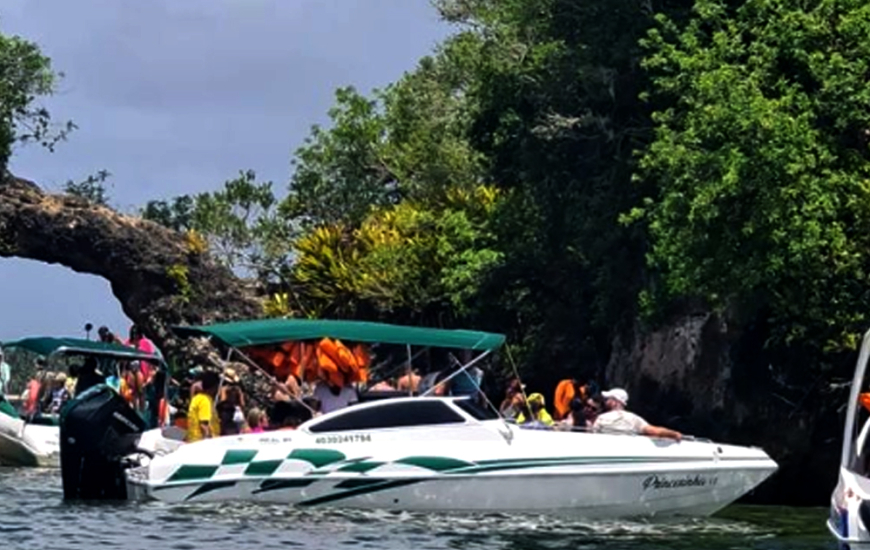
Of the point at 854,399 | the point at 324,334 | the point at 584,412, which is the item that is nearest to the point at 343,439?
the point at 324,334

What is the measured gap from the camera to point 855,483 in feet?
57.2

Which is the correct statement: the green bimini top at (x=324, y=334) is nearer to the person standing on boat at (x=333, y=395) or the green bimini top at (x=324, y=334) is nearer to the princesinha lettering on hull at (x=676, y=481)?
the person standing on boat at (x=333, y=395)

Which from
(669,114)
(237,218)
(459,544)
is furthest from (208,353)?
(459,544)

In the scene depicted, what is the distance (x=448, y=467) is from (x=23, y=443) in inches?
562

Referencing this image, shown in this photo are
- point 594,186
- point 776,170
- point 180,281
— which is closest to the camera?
point 776,170

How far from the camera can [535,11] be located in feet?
121

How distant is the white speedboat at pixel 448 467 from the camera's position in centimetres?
2500

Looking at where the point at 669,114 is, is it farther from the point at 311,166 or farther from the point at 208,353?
the point at 311,166

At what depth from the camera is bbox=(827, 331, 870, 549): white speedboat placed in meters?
17.0

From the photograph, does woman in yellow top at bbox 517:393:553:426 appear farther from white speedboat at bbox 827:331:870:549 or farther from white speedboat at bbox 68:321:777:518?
white speedboat at bbox 827:331:870:549

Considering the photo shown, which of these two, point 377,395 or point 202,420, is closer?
point 202,420

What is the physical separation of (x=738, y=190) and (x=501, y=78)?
9.29 m

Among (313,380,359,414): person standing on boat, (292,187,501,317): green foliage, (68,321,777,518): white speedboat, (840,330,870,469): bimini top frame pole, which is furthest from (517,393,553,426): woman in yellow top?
(840,330,870,469): bimini top frame pole

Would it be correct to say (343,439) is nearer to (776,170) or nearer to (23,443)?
(776,170)
